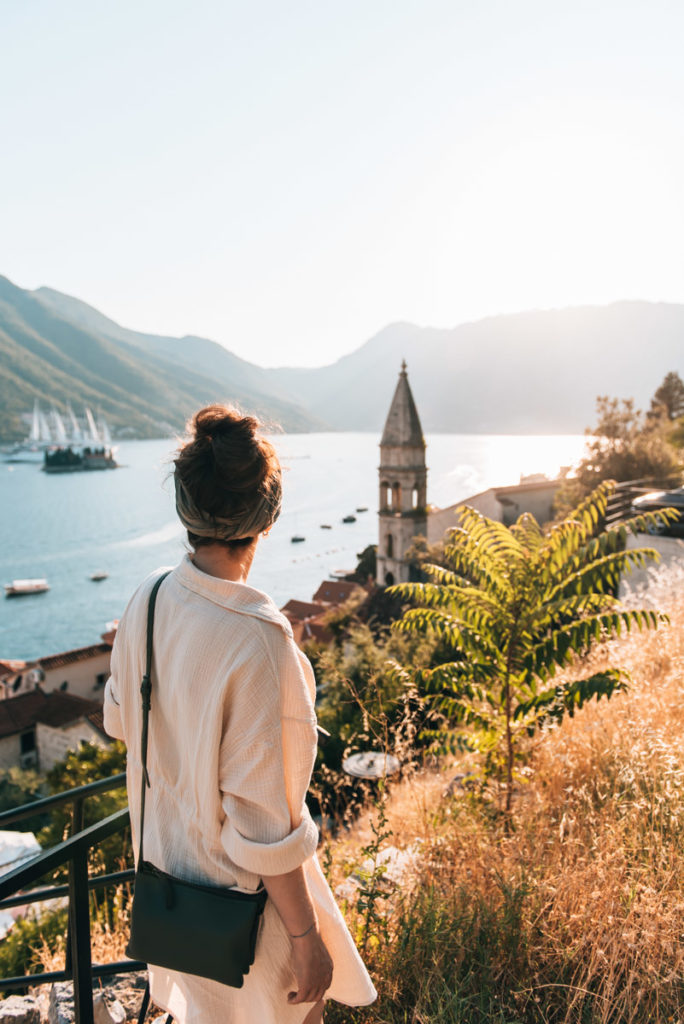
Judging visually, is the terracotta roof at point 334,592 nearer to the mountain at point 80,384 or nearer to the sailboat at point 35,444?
the mountain at point 80,384

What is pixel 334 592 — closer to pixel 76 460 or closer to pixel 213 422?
pixel 213 422

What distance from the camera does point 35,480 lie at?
11994cm

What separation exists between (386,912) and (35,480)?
5291 inches

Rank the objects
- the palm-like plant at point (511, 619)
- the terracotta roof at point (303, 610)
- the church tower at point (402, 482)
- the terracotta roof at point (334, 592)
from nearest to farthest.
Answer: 1. the palm-like plant at point (511, 619)
2. the church tower at point (402, 482)
3. the terracotta roof at point (303, 610)
4. the terracotta roof at point (334, 592)

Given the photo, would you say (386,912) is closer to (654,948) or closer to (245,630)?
(654,948)

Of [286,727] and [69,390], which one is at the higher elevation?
[69,390]

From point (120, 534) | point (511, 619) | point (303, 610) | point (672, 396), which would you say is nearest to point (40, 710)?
point (303, 610)

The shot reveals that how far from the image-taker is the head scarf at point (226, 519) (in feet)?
3.99

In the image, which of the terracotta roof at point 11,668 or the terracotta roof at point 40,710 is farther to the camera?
the terracotta roof at point 11,668

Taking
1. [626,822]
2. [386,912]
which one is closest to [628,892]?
[626,822]

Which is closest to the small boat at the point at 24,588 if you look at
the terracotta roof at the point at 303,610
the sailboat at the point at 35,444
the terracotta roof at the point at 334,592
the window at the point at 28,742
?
the terracotta roof at the point at 334,592

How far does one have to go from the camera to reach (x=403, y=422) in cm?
2459

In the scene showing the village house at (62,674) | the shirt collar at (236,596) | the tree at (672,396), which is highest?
the tree at (672,396)

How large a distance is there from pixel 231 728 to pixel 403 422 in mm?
24012
